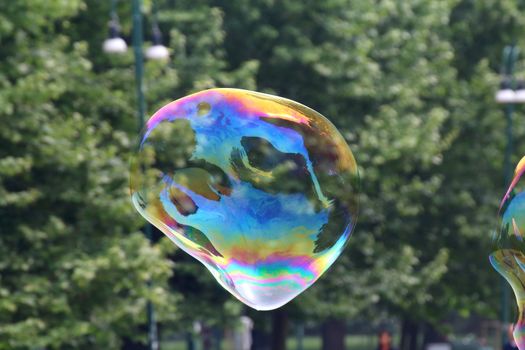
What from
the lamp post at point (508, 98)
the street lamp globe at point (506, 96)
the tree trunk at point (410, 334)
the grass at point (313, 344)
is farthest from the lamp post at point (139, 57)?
the grass at point (313, 344)

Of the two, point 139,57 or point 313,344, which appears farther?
point 313,344

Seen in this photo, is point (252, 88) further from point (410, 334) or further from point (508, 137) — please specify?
point (410, 334)

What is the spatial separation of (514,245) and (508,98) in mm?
18237

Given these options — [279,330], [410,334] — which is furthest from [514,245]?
[410,334]

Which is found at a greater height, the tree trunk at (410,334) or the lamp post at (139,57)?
the lamp post at (139,57)

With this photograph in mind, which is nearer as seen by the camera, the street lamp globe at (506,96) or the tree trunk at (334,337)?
the street lamp globe at (506,96)

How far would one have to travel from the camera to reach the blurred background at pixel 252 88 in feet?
78.8

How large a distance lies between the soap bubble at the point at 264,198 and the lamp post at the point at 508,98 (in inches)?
679

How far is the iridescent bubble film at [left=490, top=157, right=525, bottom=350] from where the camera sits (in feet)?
34.6

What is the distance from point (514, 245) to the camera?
10.5 m

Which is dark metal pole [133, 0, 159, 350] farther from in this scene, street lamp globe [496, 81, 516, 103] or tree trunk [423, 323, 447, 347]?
tree trunk [423, 323, 447, 347]

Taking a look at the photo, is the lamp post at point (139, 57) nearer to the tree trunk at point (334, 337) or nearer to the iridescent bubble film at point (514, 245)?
the iridescent bubble film at point (514, 245)

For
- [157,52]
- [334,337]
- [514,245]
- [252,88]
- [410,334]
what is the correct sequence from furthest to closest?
[410,334]
[334,337]
[252,88]
[157,52]
[514,245]

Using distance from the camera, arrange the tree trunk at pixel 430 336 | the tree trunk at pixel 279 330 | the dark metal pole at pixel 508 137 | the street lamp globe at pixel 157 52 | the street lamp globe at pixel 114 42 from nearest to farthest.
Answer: the street lamp globe at pixel 114 42 < the street lamp globe at pixel 157 52 < the dark metal pole at pixel 508 137 < the tree trunk at pixel 279 330 < the tree trunk at pixel 430 336
